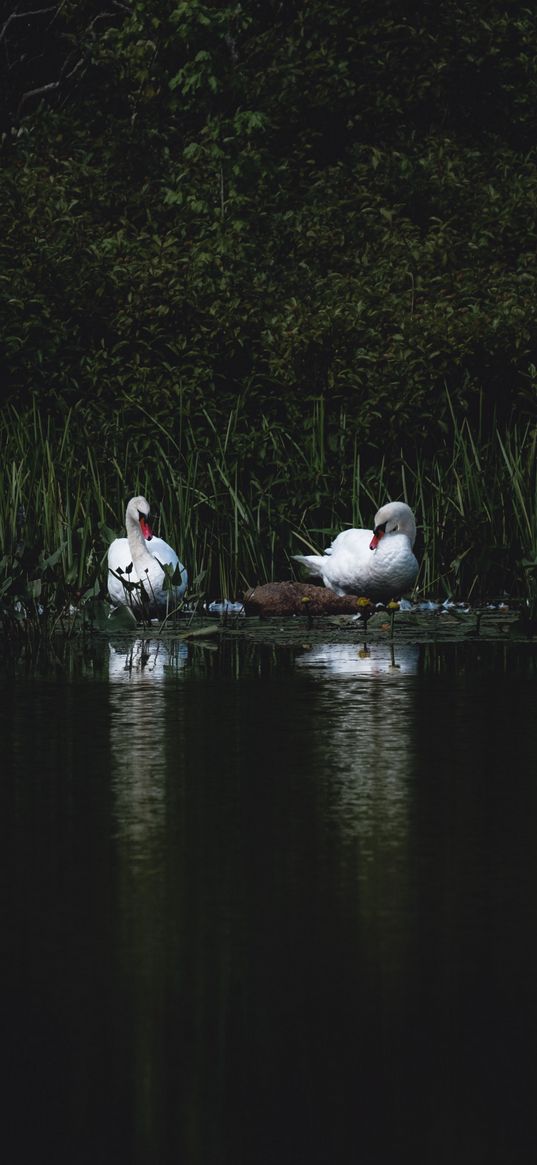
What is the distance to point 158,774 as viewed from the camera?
7.04m

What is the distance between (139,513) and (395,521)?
1.69 m

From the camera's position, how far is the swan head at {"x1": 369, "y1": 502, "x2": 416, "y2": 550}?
13.5 m

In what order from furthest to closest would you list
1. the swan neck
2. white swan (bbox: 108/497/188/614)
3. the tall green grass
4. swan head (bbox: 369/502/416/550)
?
the tall green grass, swan head (bbox: 369/502/416/550), the swan neck, white swan (bbox: 108/497/188/614)

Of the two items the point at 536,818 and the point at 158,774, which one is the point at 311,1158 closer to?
the point at 536,818

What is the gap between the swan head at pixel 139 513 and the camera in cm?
1329

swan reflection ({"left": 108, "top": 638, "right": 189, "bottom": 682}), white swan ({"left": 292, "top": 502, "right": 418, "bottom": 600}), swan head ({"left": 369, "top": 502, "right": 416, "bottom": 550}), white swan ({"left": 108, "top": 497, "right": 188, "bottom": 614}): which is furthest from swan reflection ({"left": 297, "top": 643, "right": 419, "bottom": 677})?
swan head ({"left": 369, "top": 502, "right": 416, "bottom": 550})

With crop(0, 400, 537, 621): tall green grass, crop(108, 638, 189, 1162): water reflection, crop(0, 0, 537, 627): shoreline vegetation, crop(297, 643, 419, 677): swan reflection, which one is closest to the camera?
crop(108, 638, 189, 1162): water reflection

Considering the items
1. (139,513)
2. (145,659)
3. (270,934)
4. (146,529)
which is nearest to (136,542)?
(146,529)

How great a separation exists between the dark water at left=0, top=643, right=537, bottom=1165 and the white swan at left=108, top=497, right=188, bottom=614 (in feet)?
13.6

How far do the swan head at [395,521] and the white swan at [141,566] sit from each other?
137cm

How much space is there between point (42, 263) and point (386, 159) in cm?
346

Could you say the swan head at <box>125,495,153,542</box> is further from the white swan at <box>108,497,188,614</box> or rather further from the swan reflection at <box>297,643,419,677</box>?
the swan reflection at <box>297,643,419,677</box>

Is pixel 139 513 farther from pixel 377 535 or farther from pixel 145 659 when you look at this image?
pixel 145 659

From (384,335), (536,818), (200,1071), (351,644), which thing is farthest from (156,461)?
(200,1071)
